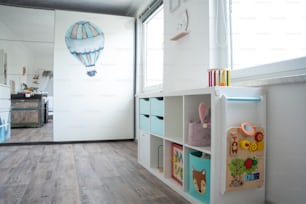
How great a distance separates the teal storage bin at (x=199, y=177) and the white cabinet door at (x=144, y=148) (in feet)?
2.42

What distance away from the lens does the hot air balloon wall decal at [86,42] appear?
3766mm

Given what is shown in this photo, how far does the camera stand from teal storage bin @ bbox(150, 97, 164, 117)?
1.97 meters

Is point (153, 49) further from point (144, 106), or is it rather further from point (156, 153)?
point (156, 153)

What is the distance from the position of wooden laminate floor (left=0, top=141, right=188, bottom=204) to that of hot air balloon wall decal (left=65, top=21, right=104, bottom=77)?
1.47 meters

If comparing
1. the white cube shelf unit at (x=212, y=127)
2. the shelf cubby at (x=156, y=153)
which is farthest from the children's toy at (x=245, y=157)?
the shelf cubby at (x=156, y=153)

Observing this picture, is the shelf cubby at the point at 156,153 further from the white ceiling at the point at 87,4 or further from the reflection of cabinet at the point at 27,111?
the reflection of cabinet at the point at 27,111

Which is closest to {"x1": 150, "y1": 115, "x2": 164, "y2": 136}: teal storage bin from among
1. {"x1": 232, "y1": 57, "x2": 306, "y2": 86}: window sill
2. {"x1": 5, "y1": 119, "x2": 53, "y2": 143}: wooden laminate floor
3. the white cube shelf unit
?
the white cube shelf unit

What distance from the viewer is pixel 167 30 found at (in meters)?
2.69

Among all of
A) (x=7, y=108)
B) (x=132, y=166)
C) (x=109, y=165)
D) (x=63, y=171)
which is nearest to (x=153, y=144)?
(x=132, y=166)

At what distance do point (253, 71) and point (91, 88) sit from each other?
2.80 metres

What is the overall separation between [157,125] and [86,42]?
234 centimetres

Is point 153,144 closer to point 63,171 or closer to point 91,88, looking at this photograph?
point 63,171

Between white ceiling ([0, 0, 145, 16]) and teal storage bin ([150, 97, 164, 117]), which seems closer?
teal storage bin ([150, 97, 164, 117])

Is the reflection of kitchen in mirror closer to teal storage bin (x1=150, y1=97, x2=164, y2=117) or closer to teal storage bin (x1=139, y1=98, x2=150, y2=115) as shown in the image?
teal storage bin (x1=139, y1=98, x2=150, y2=115)
